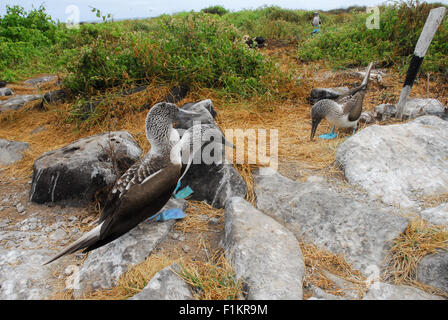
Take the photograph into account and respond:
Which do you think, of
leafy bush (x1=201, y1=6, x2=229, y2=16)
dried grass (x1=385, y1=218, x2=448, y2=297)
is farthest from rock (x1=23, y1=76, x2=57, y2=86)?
leafy bush (x1=201, y1=6, x2=229, y2=16)

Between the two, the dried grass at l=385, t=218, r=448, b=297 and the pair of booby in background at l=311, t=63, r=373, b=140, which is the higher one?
the pair of booby in background at l=311, t=63, r=373, b=140

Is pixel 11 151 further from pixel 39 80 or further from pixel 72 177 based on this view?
pixel 39 80

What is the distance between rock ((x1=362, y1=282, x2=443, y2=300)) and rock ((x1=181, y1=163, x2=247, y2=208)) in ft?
4.71

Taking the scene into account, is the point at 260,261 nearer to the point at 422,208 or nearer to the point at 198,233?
the point at 198,233

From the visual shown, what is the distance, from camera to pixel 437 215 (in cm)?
245

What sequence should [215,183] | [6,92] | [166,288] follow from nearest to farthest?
[166,288] < [215,183] < [6,92]

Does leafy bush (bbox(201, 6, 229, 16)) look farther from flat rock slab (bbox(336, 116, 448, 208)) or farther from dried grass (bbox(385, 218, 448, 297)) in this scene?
dried grass (bbox(385, 218, 448, 297))

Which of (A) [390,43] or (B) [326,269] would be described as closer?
(B) [326,269]

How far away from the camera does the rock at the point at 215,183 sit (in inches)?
117

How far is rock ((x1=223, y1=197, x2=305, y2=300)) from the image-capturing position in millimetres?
1888

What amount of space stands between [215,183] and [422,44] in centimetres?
349

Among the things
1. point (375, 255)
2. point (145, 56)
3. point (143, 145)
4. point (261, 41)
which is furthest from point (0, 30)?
point (375, 255)

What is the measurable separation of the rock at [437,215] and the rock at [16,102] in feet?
21.2

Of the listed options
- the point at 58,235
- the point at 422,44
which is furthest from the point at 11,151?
the point at 422,44
